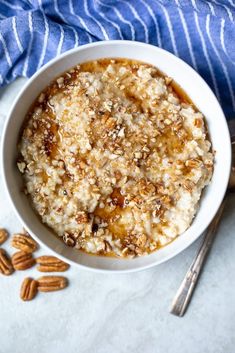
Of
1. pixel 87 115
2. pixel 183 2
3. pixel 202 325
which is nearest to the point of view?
pixel 87 115

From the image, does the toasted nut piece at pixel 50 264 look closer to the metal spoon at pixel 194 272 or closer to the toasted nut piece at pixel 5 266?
the toasted nut piece at pixel 5 266

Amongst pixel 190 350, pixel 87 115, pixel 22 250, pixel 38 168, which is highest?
pixel 87 115

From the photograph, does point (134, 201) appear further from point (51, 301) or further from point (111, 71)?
point (51, 301)

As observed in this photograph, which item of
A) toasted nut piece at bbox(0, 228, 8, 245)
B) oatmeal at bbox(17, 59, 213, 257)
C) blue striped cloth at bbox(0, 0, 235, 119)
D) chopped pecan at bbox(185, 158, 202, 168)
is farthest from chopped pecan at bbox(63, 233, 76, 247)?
blue striped cloth at bbox(0, 0, 235, 119)

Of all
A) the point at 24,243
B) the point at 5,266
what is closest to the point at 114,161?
the point at 24,243

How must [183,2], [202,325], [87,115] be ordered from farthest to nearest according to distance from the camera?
1. [202,325]
2. [183,2]
3. [87,115]

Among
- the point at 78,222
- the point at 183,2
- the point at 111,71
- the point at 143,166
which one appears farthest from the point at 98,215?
the point at 183,2
